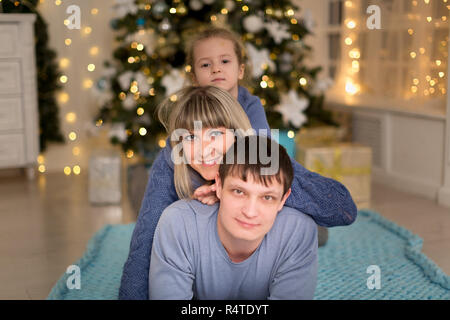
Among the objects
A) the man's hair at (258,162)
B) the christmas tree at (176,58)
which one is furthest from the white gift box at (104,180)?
the man's hair at (258,162)

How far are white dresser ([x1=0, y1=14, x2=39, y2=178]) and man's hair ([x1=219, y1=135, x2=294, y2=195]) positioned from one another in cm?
231

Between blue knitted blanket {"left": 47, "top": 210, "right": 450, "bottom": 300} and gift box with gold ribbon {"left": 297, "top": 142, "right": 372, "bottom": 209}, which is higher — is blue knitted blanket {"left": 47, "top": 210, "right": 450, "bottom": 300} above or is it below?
below

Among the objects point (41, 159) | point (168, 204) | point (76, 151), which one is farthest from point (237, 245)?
point (76, 151)

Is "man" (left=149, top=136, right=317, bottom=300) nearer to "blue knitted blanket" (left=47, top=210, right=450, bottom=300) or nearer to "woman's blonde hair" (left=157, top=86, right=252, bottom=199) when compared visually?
"woman's blonde hair" (left=157, top=86, right=252, bottom=199)

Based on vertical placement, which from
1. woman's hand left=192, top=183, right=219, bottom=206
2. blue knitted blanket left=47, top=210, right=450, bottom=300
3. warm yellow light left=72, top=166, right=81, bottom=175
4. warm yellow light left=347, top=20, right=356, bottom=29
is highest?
warm yellow light left=347, top=20, right=356, bottom=29

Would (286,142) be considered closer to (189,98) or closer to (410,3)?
(410,3)

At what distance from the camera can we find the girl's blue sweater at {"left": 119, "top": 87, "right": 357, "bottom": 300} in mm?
1298

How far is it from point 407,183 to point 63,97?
96.6 inches

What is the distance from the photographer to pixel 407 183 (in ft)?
9.87

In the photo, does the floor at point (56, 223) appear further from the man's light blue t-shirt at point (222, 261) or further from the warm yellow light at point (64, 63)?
the warm yellow light at point (64, 63)

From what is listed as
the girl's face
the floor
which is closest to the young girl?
the girl's face

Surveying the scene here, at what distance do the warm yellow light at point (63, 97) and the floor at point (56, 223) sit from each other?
861 mm

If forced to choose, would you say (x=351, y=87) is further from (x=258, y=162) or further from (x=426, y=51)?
(x=258, y=162)

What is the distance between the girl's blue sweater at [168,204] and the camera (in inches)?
51.1
